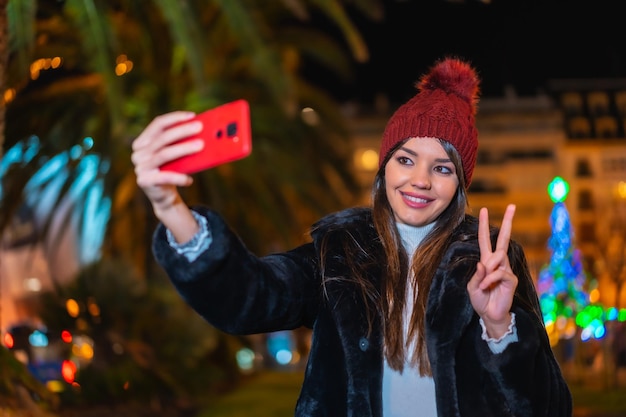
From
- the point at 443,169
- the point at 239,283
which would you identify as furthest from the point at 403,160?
the point at 239,283

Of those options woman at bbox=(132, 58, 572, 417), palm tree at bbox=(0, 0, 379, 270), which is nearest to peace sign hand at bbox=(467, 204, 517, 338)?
woman at bbox=(132, 58, 572, 417)

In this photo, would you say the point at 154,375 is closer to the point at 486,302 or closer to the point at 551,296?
the point at 551,296

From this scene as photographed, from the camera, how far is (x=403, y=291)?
3.34m

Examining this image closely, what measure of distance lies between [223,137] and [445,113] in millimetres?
1106

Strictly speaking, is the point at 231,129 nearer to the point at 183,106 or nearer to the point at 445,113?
the point at 445,113

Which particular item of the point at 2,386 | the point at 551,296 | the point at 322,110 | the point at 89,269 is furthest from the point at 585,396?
the point at 2,386

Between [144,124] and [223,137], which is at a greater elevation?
[144,124]

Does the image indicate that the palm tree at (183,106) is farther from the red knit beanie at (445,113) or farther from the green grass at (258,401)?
the red knit beanie at (445,113)

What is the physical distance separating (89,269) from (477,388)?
11485 millimetres

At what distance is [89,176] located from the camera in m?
18.1

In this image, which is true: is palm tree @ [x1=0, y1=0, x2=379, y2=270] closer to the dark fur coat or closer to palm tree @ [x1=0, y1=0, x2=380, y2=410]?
palm tree @ [x1=0, y1=0, x2=380, y2=410]

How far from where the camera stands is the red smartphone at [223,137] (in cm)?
254

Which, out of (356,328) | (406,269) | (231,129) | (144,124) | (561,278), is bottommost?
(561,278)

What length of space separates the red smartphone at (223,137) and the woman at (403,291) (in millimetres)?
169
